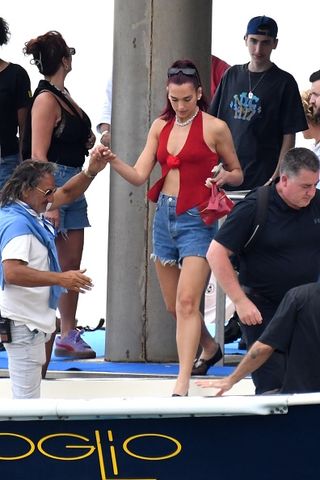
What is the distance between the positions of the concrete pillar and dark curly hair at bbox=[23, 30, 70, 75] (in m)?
0.52

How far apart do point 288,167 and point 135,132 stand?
2.39 meters

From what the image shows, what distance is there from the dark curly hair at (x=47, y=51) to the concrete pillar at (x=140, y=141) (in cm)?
52

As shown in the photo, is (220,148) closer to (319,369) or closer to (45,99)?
(45,99)

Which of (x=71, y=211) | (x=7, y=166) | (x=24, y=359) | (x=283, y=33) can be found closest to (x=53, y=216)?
(x=71, y=211)

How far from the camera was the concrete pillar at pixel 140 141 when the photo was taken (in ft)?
33.4

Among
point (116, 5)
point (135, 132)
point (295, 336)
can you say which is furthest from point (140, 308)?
point (295, 336)

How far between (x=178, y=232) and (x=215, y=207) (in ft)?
0.85

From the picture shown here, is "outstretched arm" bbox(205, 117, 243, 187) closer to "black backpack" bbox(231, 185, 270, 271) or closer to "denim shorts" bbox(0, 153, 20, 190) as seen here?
"black backpack" bbox(231, 185, 270, 271)

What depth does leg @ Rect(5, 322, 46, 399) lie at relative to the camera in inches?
325

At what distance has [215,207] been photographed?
8805mm

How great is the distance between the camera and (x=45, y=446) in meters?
7.30

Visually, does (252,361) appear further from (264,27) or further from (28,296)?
(264,27)

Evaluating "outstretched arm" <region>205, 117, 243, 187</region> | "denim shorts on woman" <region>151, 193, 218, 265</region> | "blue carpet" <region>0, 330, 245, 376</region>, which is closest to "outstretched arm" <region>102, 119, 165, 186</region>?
"denim shorts on woman" <region>151, 193, 218, 265</region>

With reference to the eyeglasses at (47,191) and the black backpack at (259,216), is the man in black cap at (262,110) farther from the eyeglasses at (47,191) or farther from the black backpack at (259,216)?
the black backpack at (259,216)
